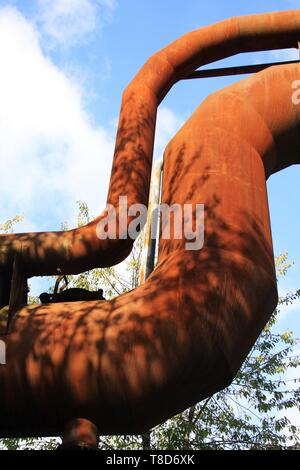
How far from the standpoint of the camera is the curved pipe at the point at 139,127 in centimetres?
425

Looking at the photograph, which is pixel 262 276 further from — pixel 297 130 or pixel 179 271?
pixel 297 130

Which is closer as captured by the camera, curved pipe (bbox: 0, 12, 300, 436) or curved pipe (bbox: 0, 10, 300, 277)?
curved pipe (bbox: 0, 12, 300, 436)

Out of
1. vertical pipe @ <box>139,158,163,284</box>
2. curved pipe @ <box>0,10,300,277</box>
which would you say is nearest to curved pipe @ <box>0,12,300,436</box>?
curved pipe @ <box>0,10,300,277</box>

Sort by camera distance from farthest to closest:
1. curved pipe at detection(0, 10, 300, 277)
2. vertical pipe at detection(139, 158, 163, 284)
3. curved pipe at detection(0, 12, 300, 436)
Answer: vertical pipe at detection(139, 158, 163, 284), curved pipe at detection(0, 10, 300, 277), curved pipe at detection(0, 12, 300, 436)

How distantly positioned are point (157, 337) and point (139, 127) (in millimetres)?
2600

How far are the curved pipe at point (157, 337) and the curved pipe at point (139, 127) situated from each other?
48cm

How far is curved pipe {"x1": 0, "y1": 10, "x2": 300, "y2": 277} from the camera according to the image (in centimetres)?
425

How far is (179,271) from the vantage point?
3.87m

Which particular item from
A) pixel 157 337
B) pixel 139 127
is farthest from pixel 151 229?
pixel 157 337

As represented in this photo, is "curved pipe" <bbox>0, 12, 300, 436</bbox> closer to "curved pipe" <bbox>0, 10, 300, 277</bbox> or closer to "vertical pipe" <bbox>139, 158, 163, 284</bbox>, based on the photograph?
"curved pipe" <bbox>0, 10, 300, 277</bbox>

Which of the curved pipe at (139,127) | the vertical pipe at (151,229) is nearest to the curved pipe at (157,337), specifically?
the curved pipe at (139,127)

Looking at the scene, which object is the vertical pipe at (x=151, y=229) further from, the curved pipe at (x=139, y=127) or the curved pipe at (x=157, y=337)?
the curved pipe at (x=157, y=337)

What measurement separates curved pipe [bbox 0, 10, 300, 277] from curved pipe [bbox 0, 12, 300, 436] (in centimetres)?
48

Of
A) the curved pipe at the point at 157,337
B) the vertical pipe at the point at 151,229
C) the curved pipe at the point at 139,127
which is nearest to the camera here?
the curved pipe at the point at 157,337
